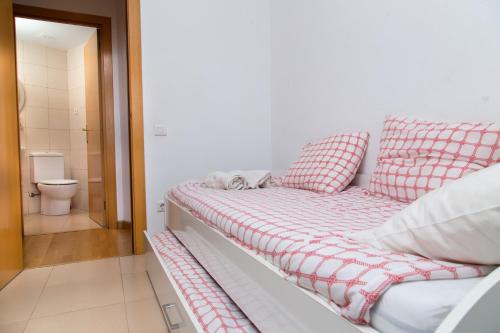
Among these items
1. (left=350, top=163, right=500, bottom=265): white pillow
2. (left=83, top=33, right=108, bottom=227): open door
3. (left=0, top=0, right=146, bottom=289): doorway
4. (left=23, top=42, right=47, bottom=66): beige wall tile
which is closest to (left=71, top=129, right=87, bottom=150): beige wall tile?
(left=83, top=33, right=108, bottom=227): open door

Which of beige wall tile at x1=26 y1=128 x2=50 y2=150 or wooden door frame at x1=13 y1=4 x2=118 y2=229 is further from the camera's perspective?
beige wall tile at x1=26 y1=128 x2=50 y2=150

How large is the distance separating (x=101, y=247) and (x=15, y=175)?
0.88 metres

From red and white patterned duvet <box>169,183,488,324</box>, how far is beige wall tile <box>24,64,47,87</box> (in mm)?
4029

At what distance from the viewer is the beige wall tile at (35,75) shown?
440cm

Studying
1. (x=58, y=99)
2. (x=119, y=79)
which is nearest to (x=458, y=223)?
(x=119, y=79)

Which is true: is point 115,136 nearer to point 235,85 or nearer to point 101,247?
point 101,247

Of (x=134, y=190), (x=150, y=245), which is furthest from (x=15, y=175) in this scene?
(x=150, y=245)

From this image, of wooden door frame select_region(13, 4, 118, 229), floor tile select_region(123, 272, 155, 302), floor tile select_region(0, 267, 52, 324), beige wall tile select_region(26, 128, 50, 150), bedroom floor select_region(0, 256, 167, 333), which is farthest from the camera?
beige wall tile select_region(26, 128, 50, 150)

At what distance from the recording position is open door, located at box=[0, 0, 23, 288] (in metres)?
1.96

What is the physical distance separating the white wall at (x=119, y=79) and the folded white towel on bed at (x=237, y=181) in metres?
1.49

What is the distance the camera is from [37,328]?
144 centimetres

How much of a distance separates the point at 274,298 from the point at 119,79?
3102 millimetres

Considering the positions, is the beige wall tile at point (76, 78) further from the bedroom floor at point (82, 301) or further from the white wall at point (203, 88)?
the bedroom floor at point (82, 301)

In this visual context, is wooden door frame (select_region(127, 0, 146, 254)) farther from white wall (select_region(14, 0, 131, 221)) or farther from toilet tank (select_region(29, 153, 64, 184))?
toilet tank (select_region(29, 153, 64, 184))
